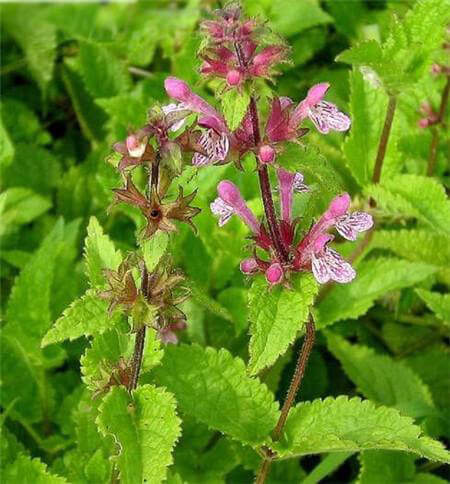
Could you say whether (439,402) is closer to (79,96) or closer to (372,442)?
(372,442)

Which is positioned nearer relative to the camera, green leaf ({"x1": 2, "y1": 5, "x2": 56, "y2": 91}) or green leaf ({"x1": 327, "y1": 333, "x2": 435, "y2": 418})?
green leaf ({"x1": 327, "y1": 333, "x2": 435, "y2": 418})

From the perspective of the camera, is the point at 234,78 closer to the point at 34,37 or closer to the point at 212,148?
the point at 212,148

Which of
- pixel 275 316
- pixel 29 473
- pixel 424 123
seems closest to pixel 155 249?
pixel 275 316

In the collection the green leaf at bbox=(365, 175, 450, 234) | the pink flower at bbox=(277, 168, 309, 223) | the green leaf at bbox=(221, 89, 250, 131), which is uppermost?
the green leaf at bbox=(221, 89, 250, 131)

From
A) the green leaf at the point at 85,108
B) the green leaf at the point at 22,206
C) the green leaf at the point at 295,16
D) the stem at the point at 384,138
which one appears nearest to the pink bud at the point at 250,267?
the stem at the point at 384,138

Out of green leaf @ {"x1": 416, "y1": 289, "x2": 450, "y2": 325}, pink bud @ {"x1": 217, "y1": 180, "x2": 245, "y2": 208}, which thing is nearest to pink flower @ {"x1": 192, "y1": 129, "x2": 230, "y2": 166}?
pink bud @ {"x1": 217, "y1": 180, "x2": 245, "y2": 208}

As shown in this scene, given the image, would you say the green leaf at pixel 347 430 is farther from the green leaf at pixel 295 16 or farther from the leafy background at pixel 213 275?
the green leaf at pixel 295 16

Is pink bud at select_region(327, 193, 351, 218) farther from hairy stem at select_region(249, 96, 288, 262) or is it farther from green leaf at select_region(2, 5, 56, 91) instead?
green leaf at select_region(2, 5, 56, 91)

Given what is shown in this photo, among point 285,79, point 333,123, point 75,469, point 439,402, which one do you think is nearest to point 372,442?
point 333,123
